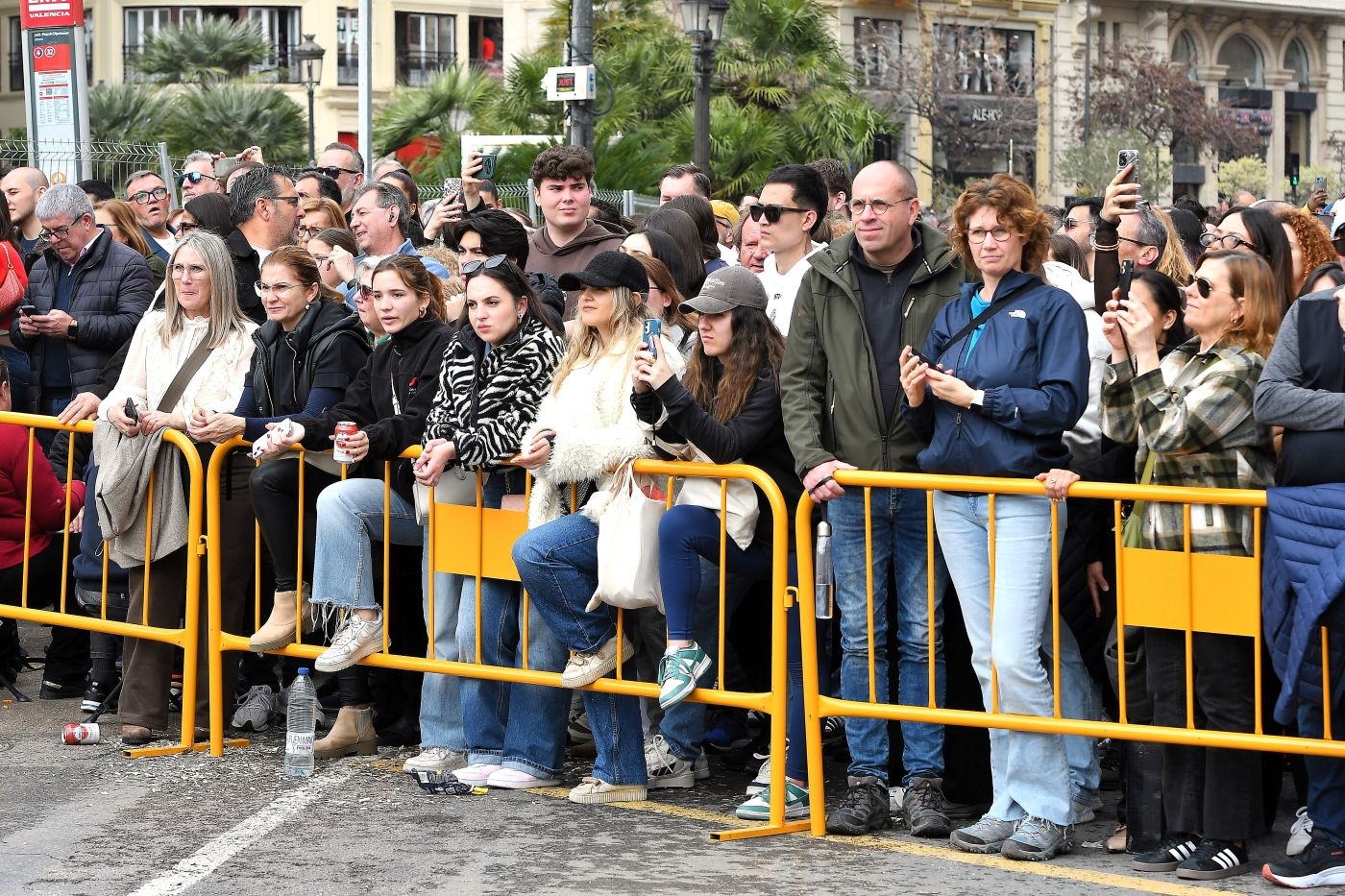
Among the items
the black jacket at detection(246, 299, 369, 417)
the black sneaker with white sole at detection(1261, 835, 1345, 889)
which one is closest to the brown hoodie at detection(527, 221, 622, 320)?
the black jacket at detection(246, 299, 369, 417)

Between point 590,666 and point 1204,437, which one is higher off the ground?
point 1204,437

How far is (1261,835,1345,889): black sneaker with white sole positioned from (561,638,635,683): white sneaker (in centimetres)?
242

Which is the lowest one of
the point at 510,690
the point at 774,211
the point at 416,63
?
the point at 510,690

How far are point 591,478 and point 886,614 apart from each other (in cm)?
118

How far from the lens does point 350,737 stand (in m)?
8.02

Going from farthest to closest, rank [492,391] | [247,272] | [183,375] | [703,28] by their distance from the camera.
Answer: [703,28], [247,272], [183,375], [492,391]

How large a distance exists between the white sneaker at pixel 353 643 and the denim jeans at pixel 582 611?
2.89 feet

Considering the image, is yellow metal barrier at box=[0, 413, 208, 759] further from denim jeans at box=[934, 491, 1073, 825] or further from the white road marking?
denim jeans at box=[934, 491, 1073, 825]

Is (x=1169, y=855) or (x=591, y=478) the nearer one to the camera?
(x=1169, y=855)

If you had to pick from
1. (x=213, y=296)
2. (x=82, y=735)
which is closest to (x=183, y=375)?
(x=213, y=296)

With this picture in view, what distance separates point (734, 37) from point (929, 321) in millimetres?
29246

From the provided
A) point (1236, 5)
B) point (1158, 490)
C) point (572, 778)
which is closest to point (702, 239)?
point (572, 778)

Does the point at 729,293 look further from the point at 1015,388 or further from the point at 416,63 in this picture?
the point at 416,63

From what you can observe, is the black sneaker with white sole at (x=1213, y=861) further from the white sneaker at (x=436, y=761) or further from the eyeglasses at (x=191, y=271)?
the eyeglasses at (x=191, y=271)
